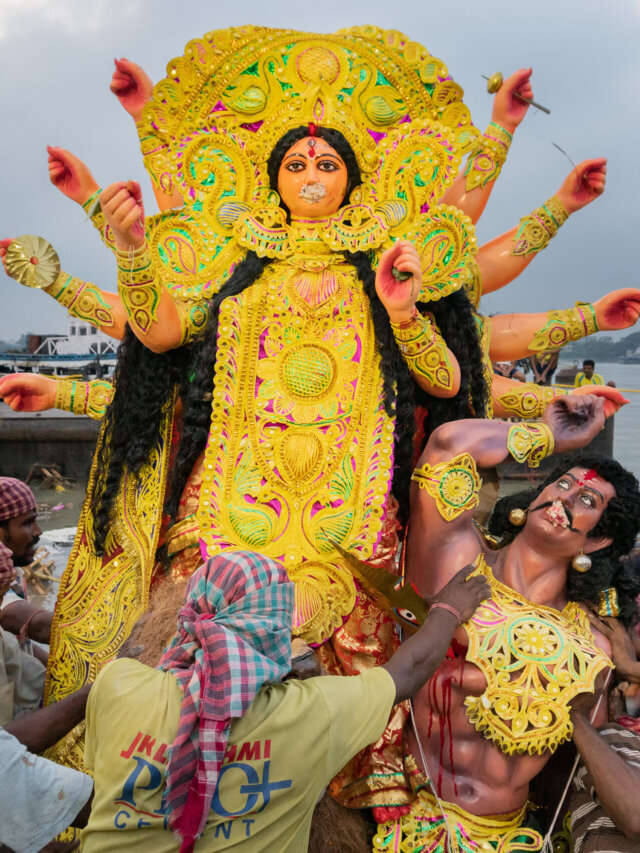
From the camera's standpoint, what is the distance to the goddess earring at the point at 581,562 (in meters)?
2.27

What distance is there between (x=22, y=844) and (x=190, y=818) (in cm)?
54

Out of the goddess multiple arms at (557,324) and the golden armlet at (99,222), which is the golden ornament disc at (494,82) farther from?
the golden armlet at (99,222)

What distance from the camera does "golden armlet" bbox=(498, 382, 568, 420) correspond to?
330cm

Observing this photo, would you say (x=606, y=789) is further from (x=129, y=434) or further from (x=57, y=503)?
(x=57, y=503)

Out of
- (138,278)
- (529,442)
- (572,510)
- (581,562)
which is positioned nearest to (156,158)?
(138,278)

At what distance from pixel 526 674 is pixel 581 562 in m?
0.38

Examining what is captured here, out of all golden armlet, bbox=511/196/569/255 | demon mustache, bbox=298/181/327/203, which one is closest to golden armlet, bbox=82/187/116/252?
demon mustache, bbox=298/181/327/203

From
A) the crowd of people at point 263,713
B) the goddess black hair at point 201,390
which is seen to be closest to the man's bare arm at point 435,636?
the crowd of people at point 263,713

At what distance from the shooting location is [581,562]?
2.27 metres

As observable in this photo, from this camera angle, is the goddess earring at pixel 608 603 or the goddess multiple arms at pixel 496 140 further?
the goddess multiple arms at pixel 496 140

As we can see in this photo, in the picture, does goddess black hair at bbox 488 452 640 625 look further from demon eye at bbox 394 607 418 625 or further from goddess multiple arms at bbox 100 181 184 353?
goddess multiple arms at bbox 100 181 184 353

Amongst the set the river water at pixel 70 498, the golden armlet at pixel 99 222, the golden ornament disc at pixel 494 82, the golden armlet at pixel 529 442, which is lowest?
the river water at pixel 70 498

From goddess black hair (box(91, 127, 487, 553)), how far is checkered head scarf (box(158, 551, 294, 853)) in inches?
46.9

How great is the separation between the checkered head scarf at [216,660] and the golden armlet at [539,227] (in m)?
2.32
